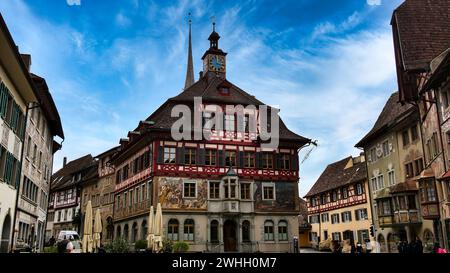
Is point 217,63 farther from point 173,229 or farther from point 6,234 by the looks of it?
point 6,234

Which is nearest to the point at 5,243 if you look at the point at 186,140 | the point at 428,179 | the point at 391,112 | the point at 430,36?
the point at 186,140

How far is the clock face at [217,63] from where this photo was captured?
46.7 metres

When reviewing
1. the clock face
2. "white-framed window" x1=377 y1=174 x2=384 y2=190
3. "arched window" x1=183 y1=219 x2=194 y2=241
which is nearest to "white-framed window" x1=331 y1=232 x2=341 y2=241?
"white-framed window" x1=377 y1=174 x2=384 y2=190

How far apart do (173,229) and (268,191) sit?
876 cm

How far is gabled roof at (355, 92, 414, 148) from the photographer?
35.9 meters

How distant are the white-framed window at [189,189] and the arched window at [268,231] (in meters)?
6.56

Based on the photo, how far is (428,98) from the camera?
2719 cm

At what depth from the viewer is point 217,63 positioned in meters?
47.0

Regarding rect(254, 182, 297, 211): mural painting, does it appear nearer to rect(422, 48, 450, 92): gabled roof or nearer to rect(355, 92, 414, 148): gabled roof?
rect(355, 92, 414, 148): gabled roof

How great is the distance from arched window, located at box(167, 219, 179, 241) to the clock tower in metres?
17.0

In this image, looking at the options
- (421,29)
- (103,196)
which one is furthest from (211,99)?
(103,196)

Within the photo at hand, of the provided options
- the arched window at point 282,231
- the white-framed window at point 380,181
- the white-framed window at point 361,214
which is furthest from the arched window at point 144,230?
the white-framed window at point 361,214

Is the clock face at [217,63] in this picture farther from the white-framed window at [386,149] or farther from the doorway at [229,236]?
the white-framed window at [386,149]
